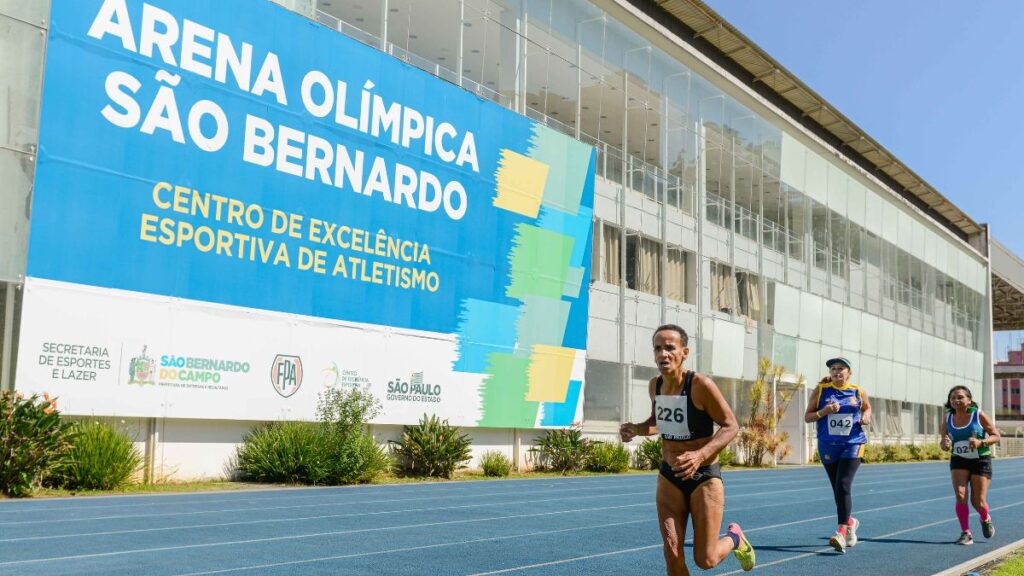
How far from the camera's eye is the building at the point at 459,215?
1628cm

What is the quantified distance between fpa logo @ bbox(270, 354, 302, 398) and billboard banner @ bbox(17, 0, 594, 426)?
6 centimetres

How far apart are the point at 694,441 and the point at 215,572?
4251 mm

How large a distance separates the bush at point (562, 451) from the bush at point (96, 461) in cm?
1277

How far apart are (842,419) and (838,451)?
1.22 ft

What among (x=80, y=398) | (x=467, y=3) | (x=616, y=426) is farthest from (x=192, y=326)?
(x=616, y=426)

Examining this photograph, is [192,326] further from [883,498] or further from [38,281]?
[883,498]

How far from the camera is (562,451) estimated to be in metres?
26.9

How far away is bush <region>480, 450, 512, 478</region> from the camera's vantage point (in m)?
24.3

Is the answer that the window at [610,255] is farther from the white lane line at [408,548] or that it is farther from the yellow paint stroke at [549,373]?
the white lane line at [408,548]

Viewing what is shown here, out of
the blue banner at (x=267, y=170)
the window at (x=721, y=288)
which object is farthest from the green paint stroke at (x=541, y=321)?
the window at (x=721, y=288)

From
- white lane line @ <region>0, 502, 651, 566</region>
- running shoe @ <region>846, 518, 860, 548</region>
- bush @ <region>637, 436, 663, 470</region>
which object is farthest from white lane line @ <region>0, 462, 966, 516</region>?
running shoe @ <region>846, 518, 860, 548</region>

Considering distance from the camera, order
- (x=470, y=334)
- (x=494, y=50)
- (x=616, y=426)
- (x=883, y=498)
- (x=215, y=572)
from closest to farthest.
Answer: (x=215, y=572), (x=883, y=498), (x=470, y=334), (x=494, y=50), (x=616, y=426)

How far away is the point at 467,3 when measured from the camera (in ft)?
86.3

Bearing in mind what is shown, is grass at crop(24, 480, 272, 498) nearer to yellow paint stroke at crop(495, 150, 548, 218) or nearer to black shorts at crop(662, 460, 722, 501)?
yellow paint stroke at crop(495, 150, 548, 218)
